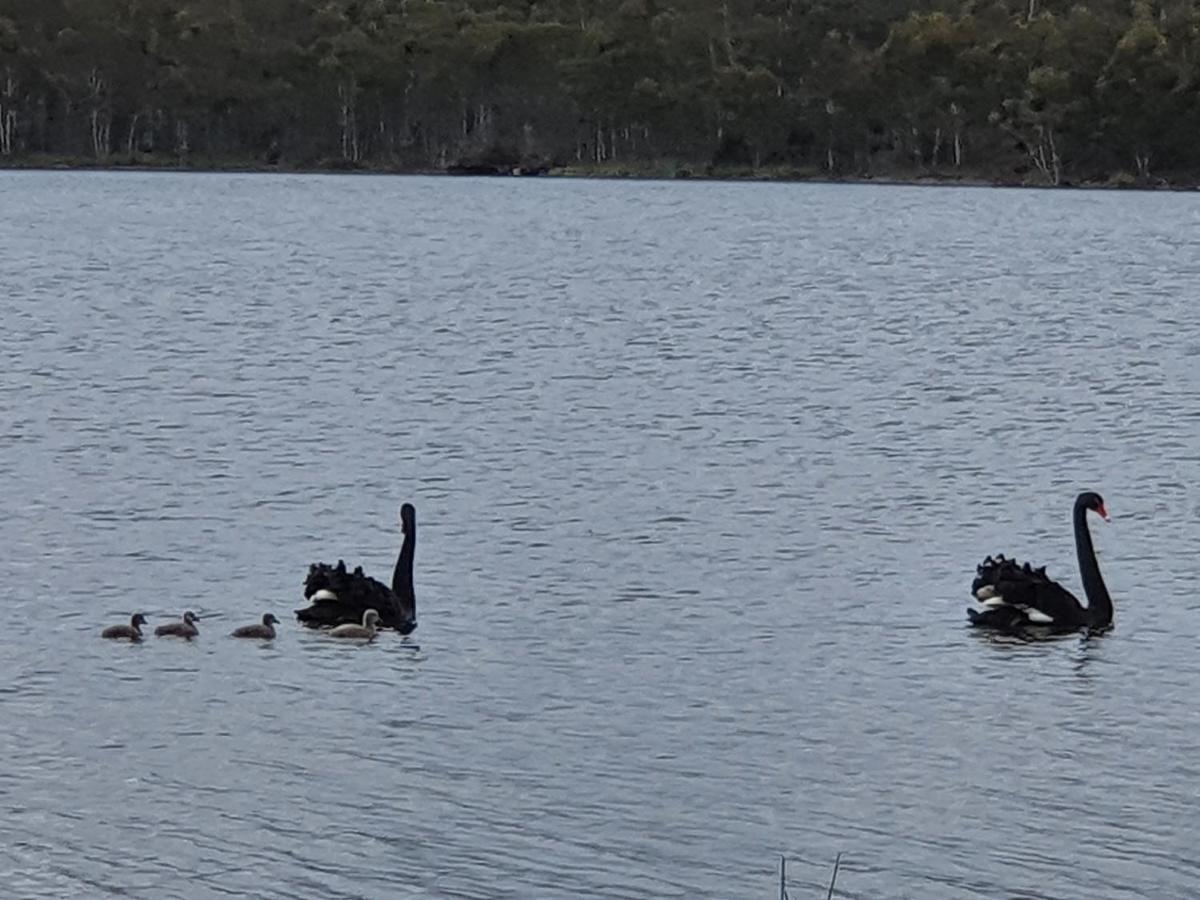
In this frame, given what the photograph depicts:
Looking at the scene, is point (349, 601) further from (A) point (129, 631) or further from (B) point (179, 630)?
(A) point (129, 631)

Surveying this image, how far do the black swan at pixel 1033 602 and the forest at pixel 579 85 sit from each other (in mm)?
108605

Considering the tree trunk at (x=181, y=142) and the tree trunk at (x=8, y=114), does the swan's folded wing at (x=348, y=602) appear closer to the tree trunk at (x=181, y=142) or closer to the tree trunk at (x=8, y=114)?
the tree trunk at (x=8, y=114)

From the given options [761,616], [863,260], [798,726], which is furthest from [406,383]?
[863,260]

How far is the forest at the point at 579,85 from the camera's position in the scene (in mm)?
129625

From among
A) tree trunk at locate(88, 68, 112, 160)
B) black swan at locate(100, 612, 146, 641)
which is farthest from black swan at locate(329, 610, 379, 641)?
tree trunk at locate(88, 68, 112, 160)

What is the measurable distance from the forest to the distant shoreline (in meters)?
0.21

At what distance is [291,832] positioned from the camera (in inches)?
522

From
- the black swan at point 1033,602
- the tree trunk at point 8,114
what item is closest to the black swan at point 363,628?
the black swan at point 1033,602

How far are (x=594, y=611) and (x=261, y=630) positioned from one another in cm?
260

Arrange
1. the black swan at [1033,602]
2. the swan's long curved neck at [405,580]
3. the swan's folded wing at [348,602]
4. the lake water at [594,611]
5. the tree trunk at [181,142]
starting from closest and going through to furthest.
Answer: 1. the lake water at [594,611]
2. the swan's folded wing at [348,602]
3. the black swan at [1033,602]
4. the swan's long curved neck at [405,580]
5. the tree trunk at [181,142]

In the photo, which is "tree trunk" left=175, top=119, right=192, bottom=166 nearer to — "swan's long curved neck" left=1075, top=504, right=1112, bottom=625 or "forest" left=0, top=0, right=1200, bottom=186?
"forest" left=0, top=0, right=1200, bottom=186

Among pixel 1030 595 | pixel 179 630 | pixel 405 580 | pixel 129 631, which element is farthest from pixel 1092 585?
pixel 129 631

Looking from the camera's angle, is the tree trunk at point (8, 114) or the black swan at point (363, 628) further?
the tree trunk at point (8, 114)

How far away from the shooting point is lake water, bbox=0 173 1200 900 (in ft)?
43.0
